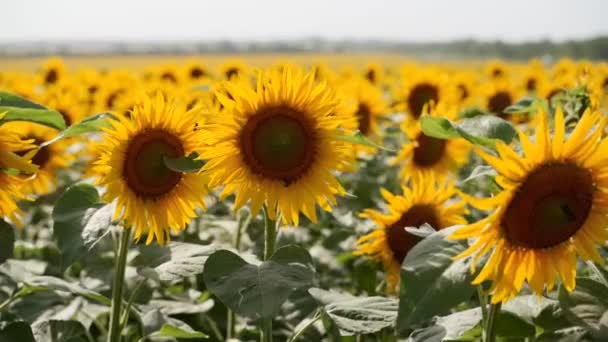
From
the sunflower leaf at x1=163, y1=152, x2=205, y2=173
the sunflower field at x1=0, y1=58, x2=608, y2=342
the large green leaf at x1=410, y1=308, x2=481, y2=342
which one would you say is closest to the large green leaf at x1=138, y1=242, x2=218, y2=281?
A: the sunflower field at x1=0, y1=58, x2=608, y2=342

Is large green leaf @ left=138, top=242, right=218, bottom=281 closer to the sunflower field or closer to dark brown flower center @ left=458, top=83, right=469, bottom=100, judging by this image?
the sunflower field

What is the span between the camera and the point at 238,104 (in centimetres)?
250

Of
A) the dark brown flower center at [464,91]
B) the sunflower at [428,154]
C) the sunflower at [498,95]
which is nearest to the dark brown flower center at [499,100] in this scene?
the sunflower at [498,95]

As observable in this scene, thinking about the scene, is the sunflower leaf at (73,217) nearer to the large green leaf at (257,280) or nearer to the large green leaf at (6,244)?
the large green leaf at (6,244)

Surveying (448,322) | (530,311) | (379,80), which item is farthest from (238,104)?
(379,80)

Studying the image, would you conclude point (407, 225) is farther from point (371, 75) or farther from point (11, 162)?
point (371, 75)

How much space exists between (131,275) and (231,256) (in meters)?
1.16

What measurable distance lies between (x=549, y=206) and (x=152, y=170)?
1.28 m

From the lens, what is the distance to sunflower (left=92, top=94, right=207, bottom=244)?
250 cm

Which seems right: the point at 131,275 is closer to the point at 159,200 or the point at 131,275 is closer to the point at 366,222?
the point at 159,200

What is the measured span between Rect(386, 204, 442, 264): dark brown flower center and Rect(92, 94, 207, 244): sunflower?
0.91m

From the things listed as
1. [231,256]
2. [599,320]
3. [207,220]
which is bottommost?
[207,220]

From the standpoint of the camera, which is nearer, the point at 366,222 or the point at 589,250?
the point at 589,250

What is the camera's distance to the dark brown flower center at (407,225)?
10.2 feet
